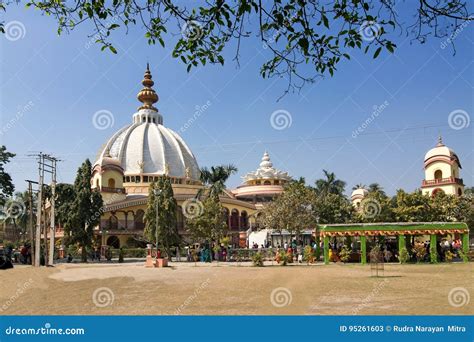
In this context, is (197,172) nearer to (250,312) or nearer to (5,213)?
(5,213)

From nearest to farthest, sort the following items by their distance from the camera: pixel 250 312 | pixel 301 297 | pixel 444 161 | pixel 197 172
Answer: pixel 250 312, pixel 301 297, pixel 444 161, pixel 197 172

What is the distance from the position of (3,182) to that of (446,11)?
2895 centimetres

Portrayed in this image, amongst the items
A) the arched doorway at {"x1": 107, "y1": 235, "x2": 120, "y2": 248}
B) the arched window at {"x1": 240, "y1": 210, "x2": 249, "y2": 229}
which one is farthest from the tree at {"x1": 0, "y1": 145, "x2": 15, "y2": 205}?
the arched window at {"x1": 240, "y1": 210, "x2": 249, "y2": 229}

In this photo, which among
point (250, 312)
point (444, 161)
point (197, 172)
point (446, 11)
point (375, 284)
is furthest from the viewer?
point (197, 172)

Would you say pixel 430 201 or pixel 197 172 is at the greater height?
pixel 197 172

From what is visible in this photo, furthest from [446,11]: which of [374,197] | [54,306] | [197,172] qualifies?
[197,172]

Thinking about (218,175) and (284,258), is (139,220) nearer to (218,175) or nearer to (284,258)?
(218,175)

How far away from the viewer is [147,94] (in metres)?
67.6

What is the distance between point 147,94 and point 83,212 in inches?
1448

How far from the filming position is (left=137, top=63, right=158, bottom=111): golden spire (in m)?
67.2

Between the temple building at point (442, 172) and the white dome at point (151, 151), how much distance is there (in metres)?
25.6

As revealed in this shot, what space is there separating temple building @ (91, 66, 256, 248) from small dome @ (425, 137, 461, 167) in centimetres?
1841

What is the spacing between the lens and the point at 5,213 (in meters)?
62.9

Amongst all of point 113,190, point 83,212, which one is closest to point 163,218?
point 83,212
